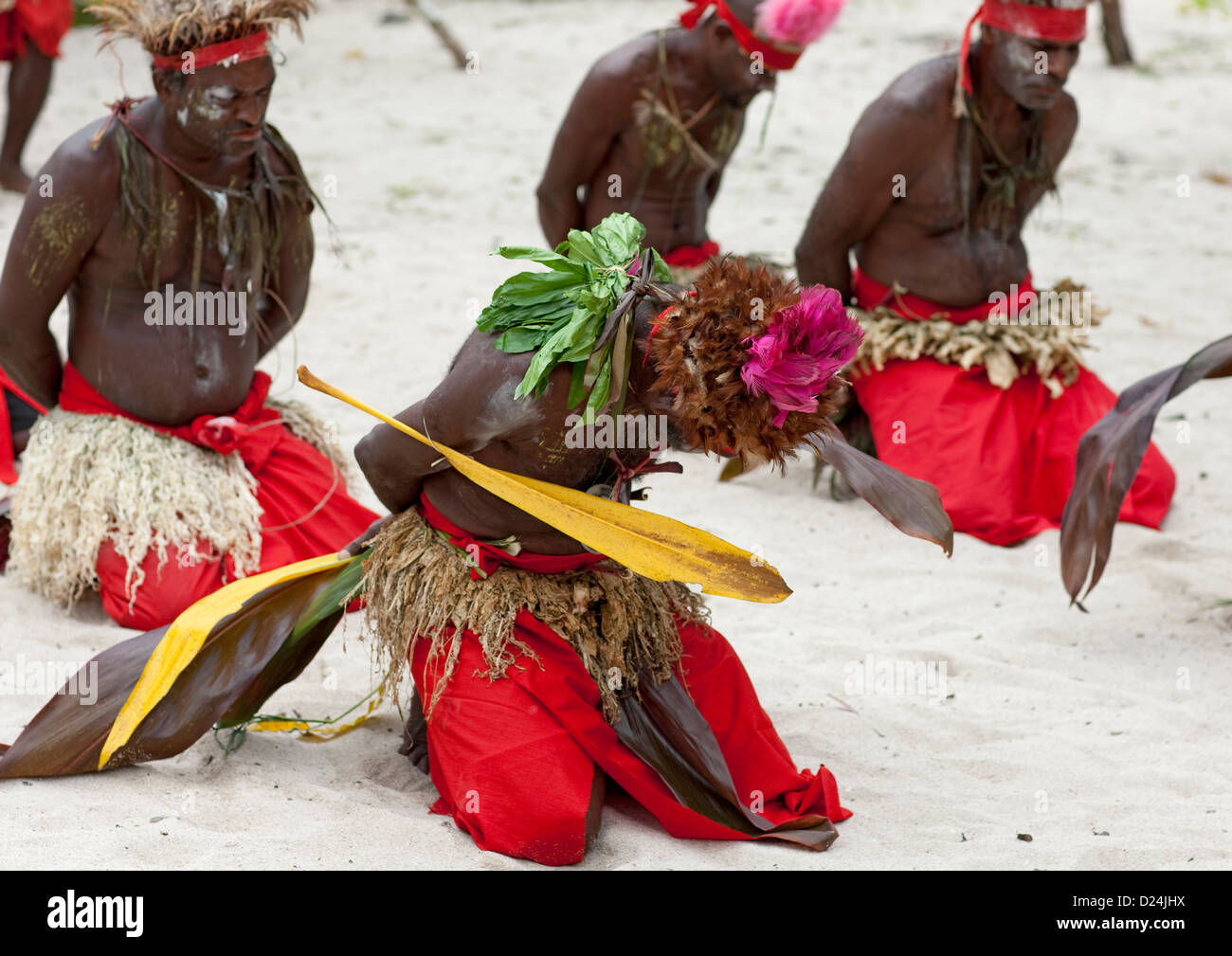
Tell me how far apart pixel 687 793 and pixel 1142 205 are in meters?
5.89

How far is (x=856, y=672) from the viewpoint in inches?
149

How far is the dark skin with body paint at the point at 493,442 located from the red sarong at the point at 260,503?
2.66ft

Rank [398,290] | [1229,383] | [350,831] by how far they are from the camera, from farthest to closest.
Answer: [398,290] < [1229,383] < [350,831]

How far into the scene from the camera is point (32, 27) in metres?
6.80

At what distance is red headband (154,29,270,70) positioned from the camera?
3.68 m

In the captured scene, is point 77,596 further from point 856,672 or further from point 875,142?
point 875,142

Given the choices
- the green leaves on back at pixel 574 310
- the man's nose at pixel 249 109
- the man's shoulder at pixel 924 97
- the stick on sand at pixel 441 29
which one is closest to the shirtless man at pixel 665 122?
the man's shoulder at pixel 924 97

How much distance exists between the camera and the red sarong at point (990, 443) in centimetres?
461

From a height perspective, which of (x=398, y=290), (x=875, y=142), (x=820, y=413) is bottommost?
(x=398, y=290)

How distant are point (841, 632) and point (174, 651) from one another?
1746 mm

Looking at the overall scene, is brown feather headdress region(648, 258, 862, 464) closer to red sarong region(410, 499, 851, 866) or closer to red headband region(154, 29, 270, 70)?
red sarong region(410, 499, 851, 866)

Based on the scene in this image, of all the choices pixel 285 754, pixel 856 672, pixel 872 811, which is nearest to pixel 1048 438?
pixel 856 672

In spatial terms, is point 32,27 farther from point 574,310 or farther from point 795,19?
point 574,310

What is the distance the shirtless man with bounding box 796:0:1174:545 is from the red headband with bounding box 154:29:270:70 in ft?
6.01
